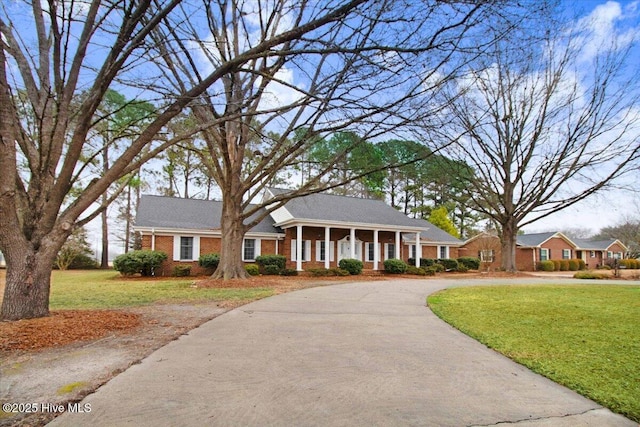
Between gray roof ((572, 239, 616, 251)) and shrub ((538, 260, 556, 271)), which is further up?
gray roof ((572, 239, 616, 251))

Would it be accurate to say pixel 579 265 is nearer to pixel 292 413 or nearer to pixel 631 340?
pixel 631 340

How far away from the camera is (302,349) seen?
486 cm

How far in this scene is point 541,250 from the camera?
3566 cm

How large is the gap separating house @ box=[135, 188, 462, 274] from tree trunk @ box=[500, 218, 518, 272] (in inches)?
223

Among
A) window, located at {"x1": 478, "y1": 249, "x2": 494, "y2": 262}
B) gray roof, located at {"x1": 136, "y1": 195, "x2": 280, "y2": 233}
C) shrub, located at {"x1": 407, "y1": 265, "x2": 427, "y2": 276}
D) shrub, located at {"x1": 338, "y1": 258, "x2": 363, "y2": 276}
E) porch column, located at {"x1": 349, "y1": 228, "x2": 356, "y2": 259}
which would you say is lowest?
shrub, located at {"x1": 407, "y1": 265, "x2": 427, "y2": 276}

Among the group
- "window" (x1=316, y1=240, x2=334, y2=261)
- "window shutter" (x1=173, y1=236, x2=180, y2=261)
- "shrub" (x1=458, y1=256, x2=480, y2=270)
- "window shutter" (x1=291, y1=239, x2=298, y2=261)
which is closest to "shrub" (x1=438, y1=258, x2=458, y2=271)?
"shrub" (x1=458, y1=256, x2=480, y2=270)

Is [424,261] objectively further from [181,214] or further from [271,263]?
[181,214]

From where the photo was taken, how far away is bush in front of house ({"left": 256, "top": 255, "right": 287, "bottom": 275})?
69.9ft

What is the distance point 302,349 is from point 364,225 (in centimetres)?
1901

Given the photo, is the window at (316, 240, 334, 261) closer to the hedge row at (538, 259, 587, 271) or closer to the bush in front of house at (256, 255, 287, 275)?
the bush in front of house at (256, 255, 287, 275)

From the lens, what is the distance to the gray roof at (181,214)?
21.0m

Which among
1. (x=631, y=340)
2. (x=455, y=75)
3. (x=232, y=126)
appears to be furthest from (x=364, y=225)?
(x=631, y=340)

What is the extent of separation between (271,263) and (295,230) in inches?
113

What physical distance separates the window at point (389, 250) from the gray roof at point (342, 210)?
200cm
